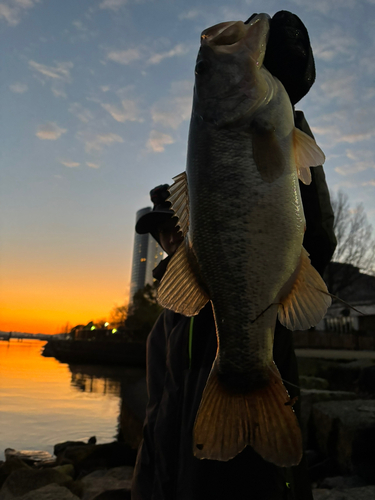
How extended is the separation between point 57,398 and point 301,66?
1603 centimetres

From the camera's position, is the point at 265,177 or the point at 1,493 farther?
the point at 1,493

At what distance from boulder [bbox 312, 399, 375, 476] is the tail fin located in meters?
4.00

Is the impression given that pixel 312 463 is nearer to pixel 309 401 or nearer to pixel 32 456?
pixel 309 401

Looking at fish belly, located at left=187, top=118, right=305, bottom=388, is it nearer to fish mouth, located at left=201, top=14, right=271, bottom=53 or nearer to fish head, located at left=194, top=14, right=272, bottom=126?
fish head, located at left=194, top=14, right=272, bottom=126

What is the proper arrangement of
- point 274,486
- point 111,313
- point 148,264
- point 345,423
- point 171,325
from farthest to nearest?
point 148,264 → point 111,313 → point 345,423 → point 171,325 → point 274,486

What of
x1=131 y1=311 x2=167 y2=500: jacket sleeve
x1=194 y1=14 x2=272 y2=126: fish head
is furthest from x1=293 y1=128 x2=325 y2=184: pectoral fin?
x1=131 y1=311 x2=167 y2=500: jacket sleeve

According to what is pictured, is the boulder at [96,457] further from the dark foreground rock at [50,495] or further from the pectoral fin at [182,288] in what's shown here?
the pectoral fin at [182,288]

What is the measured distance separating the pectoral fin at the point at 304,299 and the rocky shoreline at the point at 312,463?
9.80 feet

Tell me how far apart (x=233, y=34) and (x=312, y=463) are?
585 centimetres

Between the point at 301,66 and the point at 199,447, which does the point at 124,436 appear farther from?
the point at 301,66

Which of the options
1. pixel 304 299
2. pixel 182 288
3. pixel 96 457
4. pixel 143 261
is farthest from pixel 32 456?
pixel 143 261

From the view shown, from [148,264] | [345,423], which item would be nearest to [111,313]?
[148,264]

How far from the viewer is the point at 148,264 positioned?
437 ft

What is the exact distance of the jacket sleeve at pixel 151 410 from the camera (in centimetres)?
212
